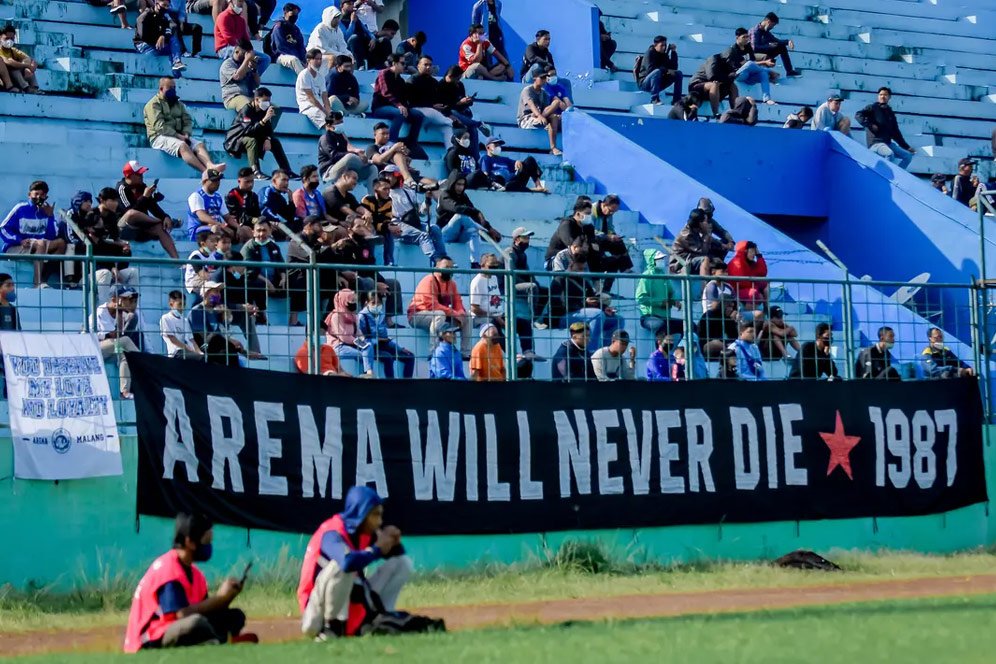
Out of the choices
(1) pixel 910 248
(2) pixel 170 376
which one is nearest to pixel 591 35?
(1) pixel 910 248

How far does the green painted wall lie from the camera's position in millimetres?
13047

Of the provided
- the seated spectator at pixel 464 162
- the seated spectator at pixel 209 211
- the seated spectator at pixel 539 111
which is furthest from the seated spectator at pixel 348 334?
the seated spectator at pixel 539 111

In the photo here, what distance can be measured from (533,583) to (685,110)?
12.2 metres

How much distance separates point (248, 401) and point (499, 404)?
2252mm

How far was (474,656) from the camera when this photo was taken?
29.0 ft

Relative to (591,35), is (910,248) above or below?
below

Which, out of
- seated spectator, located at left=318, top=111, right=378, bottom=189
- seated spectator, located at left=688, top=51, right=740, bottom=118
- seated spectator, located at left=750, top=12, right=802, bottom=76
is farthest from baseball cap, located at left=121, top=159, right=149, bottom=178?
seated spectator, located at left=750, top=12, right=802, bottom=76

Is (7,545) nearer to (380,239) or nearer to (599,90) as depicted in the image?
(380,239)

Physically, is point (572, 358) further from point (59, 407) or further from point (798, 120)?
point (798, 120)

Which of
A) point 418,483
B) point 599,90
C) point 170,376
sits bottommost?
point 418,483

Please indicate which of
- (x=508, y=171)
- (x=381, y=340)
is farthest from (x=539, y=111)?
(x=381, y=340)

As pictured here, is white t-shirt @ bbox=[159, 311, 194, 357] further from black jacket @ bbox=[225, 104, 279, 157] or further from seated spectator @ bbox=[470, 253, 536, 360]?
black jacket @ bbox=[225, 104, 279, 157]

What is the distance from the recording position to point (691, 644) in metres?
9.23

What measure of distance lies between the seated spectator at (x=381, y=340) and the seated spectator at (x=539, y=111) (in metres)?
9.34
